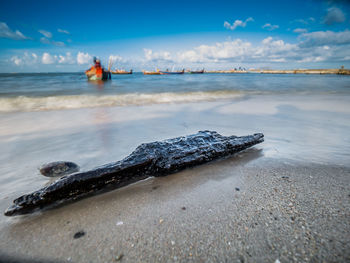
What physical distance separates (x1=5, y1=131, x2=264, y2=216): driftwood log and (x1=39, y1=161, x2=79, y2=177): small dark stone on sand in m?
0.88

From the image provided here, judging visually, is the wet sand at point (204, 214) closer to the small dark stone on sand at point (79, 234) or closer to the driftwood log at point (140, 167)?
the small dark stone on sand at point (79, 234)

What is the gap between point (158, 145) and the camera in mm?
2375

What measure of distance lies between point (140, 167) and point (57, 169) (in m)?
1.42

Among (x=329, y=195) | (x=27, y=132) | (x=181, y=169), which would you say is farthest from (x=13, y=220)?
(x=27, y=132)

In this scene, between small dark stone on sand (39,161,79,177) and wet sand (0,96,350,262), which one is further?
small dark stone on sand (39,161,79,177)

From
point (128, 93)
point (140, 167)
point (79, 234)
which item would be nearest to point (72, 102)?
point (128, 93)

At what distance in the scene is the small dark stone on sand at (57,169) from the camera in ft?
8.05

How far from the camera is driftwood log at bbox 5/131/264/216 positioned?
1657 mm

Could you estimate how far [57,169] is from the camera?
250 cm

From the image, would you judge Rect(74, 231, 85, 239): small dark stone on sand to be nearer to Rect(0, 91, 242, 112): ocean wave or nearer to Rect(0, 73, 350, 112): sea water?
Rect(0, 91, 242, 112): ocean wave

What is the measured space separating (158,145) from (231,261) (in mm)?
1551

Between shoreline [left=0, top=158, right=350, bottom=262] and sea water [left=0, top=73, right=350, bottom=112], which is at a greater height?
sea water [left=0, top=73, right=350, bottom=112]

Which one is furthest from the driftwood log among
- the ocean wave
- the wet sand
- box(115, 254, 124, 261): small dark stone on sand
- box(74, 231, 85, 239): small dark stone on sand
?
the ocean wave

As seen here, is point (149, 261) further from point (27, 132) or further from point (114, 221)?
point (27, 132)
